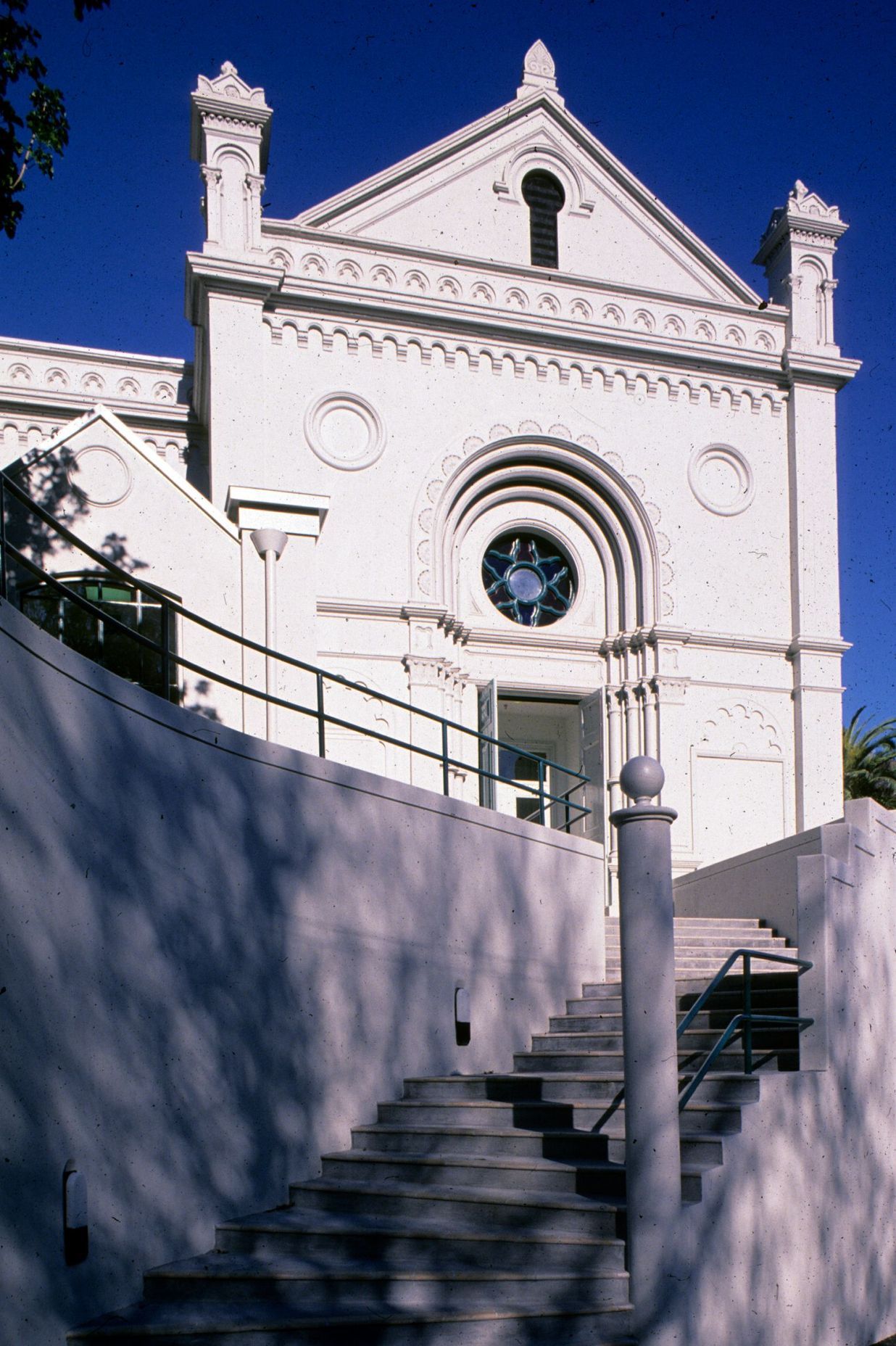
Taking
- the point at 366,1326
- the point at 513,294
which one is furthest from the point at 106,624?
the point at 513,294

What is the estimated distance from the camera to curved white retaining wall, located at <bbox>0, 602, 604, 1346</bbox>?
255 inches

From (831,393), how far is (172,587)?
12087 mm

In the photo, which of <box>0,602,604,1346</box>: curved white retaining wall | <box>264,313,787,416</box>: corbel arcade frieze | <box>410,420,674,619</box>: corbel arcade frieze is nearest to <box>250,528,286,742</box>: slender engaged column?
<box>0,602,604,1346</box>: curved white retaining wall

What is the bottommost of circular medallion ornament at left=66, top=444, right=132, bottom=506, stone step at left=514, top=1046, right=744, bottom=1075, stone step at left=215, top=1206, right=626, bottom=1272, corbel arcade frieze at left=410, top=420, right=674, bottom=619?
stone step at left=215, top=1206, right=626, bottom=1272

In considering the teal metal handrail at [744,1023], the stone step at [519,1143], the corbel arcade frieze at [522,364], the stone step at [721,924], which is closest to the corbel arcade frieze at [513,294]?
the corbel arcade frieze at [522,364]

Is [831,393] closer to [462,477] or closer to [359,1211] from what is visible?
[462,477]

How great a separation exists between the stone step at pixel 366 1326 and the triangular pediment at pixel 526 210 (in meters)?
15.4

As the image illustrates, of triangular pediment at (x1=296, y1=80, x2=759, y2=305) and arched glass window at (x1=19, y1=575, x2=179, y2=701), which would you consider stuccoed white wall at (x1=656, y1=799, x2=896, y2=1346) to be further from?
triangular pediment at (x1=296, y1=80, x2=759, y2=305)

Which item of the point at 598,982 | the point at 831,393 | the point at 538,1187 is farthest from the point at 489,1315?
the point at 831,393

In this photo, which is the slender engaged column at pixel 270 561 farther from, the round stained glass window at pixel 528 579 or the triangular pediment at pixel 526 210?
the triangular pediment at pixel 526 210

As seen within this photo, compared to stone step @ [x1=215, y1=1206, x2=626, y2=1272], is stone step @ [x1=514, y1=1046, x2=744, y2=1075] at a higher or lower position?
higher

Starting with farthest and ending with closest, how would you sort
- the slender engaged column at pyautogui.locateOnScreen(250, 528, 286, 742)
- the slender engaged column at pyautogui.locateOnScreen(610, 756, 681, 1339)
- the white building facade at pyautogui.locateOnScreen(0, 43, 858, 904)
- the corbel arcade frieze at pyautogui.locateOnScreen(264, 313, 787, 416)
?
the corbel arcade frieze at pyautogui.locateOnScreen(264, 313, 787, 416) → the white building facade at pyautogui.locateOnScreen(0, 43, 858, 904) → the slender engaged column at pyautogui.locateOnScreen(250, 528, 286, 742) → the slender engaged column at pyautogui.locateOnScreen(610, 756, 681, 1339)

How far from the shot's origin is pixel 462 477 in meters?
19.0

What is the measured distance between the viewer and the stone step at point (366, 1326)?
6.63 meters
